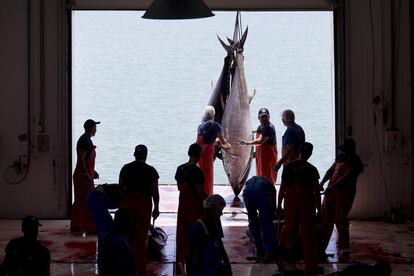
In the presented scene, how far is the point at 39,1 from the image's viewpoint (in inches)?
514

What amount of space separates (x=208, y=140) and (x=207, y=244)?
5586 millimetres

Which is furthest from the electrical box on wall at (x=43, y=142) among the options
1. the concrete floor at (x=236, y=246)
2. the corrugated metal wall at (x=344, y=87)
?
the concrete floor at (x=236, y=246)

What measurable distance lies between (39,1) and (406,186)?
5.94 meters

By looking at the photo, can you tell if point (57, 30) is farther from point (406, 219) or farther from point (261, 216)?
point (406, 219)

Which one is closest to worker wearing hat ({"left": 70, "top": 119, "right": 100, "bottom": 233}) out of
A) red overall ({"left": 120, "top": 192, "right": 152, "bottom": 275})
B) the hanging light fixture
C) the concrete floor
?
the concrete floor

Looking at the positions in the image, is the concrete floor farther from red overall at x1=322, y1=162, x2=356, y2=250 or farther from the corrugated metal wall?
the corrugated metal wall

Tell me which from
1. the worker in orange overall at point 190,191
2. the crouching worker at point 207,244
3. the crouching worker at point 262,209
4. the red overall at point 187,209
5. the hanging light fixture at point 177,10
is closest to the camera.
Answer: the crouching worker at point 207,244

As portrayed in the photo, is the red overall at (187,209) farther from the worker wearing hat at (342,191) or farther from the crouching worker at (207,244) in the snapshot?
the crouching worker at (207,244)

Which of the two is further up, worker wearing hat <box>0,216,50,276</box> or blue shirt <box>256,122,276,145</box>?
blue shirt <box>256,122,276,145</box>

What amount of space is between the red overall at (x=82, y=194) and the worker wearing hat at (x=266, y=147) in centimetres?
270

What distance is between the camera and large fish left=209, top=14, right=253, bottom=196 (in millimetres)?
14094

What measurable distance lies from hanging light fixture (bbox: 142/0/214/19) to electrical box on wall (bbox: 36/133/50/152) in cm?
563

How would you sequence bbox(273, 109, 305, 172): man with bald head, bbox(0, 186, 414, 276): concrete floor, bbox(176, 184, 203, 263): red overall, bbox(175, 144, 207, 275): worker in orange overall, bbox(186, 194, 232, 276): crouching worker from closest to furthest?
1. bbox(186, 194, 232, 276): crouching worker
2. bbox(175, 144, 207, 275): worker in orange overall
3. bbox(176, 184, 203, 263): red overall
4. bbox(0, 186, 414, 276): concrete floor
5. bbox(273, 109, 305, 172): man with bald head

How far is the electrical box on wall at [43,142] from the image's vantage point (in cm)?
1308
